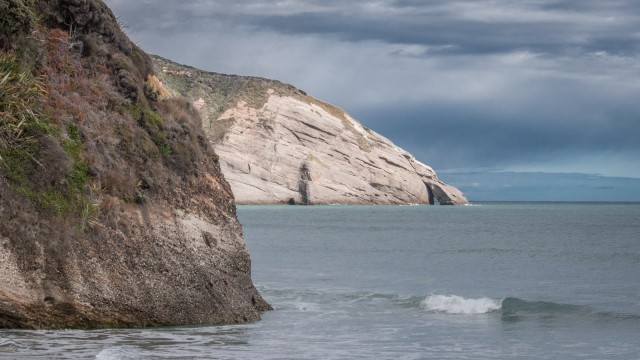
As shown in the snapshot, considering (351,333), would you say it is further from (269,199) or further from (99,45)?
(269,199)

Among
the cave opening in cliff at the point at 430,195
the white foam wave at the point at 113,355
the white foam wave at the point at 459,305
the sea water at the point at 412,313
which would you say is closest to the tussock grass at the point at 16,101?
the sea water at the point at 412,313

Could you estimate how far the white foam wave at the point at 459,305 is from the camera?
2134cm

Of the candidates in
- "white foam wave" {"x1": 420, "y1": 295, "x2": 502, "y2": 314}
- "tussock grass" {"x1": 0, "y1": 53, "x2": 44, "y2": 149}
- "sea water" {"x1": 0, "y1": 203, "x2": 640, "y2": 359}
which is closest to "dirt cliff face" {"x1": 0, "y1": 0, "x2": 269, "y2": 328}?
"tussock grass" {"x1": 0, "y1": 53, "x2": 44, "y2": 149}

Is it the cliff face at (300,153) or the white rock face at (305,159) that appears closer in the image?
the white rock face at (305,159)

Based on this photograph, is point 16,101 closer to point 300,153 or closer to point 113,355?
point 113,355

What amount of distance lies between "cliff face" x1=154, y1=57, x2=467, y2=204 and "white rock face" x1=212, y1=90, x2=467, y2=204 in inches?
5.0

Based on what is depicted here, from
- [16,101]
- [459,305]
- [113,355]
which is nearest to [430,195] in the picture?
[459,305]

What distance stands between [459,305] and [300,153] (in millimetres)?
110655

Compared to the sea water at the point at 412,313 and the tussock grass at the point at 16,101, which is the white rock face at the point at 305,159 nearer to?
the sea water at the point at 412,313

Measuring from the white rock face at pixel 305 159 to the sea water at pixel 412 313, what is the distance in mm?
83058

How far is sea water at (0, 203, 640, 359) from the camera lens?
1402cm

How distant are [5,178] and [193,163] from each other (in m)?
4.01

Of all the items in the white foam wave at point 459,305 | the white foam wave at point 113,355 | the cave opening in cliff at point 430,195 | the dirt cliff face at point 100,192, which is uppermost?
the cave opening in cliff at point 430,195

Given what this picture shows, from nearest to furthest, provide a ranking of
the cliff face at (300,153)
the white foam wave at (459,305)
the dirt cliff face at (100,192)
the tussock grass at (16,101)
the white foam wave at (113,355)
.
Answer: the white foam wave at (113,355), the dirt cliff face at (100,192), the tussock grass at (16,101), the white foam wave at (459,305), the cliff face at (300,153)
